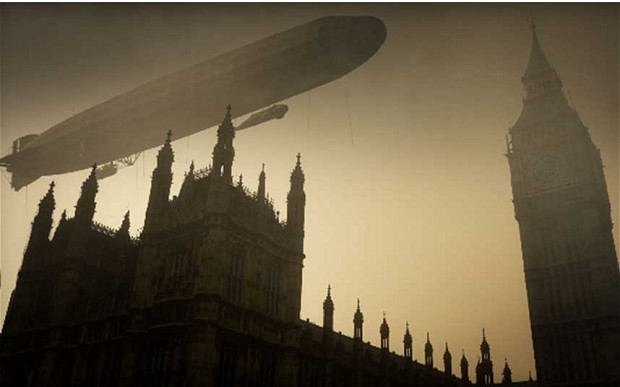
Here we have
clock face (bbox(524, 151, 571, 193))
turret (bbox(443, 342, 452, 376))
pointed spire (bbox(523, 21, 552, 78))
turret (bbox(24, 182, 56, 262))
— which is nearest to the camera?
turret (bbox(24, 182, 56, 262))

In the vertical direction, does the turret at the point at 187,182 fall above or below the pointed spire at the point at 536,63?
below

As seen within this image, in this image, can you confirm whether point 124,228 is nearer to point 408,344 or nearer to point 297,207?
point 297,207

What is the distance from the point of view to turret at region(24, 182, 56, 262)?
44875 millimetres

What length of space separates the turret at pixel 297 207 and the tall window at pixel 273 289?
2.77m

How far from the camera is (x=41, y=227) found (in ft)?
151

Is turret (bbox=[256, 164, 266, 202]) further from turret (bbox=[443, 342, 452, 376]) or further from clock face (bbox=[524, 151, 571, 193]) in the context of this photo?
clock face (bbox=[524, 151, 571, 193])

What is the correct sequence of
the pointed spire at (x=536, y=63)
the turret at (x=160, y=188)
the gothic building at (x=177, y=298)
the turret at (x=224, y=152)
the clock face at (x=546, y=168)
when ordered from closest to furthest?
the gothic building at (x=177, y=298) → the turret at (x=224, y=152) → the turret at (x=160, y=188) → the clock face at (x=546, y=168) → the pointed spire at (x=536, y=63)

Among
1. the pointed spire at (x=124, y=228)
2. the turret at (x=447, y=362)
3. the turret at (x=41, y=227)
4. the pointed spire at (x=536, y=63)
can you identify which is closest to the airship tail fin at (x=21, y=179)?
the turret at (x=41, y=227)

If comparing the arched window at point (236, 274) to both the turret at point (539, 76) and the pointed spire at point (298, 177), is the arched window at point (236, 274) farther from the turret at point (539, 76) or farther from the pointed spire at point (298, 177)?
the turret at point (539, 76)

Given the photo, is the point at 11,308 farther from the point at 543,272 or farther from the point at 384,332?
the point at 543,272

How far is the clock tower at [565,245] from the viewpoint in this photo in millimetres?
72600

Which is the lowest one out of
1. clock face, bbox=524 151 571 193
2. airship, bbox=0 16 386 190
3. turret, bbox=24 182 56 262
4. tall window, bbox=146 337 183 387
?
tall window, bbox=146 337 183 387

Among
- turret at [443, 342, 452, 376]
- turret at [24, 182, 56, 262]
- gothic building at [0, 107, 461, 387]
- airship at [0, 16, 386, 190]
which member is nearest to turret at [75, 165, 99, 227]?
gothic building at [0, 107, 461, 387]

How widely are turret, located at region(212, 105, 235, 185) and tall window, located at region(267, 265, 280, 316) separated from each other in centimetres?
693
